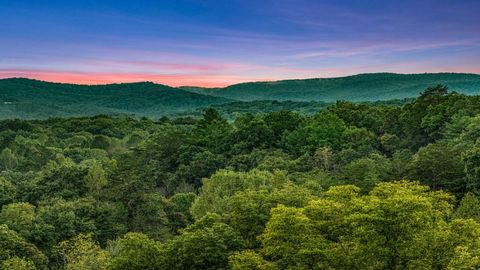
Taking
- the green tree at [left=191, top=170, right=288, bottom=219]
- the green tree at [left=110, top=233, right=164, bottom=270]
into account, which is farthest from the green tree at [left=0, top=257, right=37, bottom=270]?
the green tree at [left=191, top=170, right=288, bottom=219]

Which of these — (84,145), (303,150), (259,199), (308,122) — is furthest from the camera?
(84,145)

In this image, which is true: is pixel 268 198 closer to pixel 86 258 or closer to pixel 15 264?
pixel 86 258

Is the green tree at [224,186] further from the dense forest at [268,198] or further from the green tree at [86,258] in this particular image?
the green tree at [86,258]

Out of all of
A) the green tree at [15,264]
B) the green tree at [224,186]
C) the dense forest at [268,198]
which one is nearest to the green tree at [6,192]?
the dense forest at [268,198]

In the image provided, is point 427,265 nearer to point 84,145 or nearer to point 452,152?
point 452,152

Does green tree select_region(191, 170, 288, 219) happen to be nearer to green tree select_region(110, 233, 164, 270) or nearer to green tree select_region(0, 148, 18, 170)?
green tree select_region(110, 233, 164, 270)

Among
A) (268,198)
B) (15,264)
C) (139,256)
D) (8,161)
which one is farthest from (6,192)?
(268,198)

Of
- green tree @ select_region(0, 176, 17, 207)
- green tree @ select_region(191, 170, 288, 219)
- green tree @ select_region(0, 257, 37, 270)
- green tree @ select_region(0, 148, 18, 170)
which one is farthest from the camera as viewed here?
green tree @ select_region(0, 148, 18, 170)

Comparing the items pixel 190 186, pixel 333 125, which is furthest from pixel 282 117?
pixel 190 186
